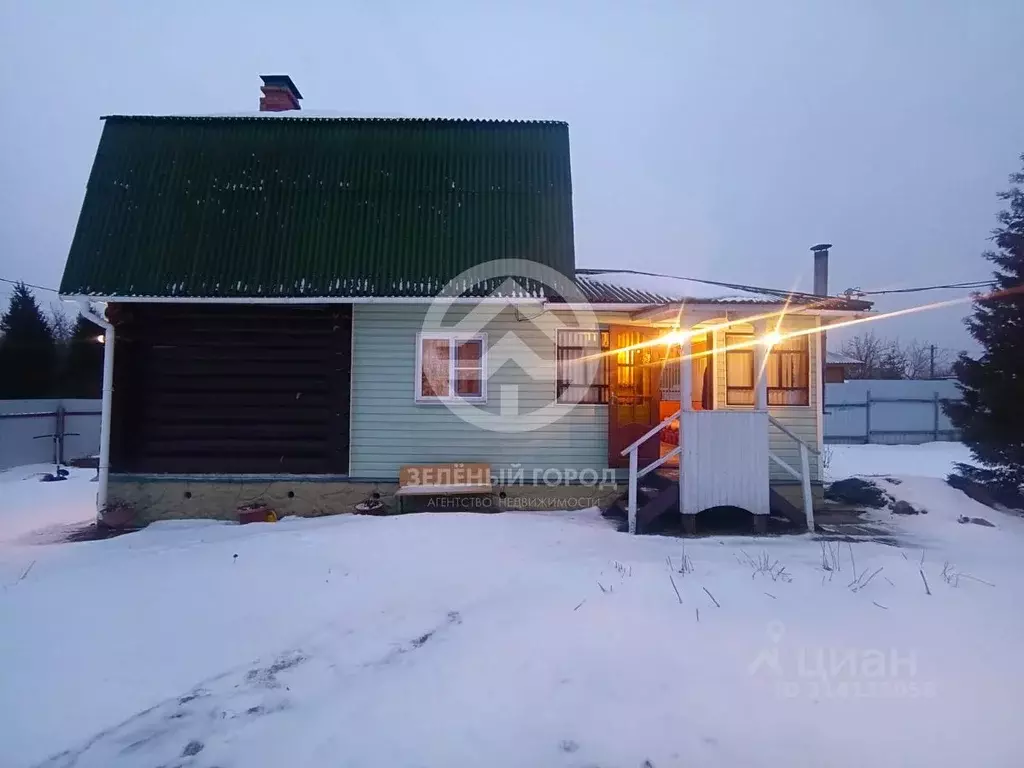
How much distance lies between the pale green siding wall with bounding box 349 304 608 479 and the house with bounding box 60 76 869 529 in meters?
0.03

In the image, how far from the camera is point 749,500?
815 centimetres

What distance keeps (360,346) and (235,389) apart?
75.1 inches

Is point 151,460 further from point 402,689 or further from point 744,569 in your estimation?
point 744,569

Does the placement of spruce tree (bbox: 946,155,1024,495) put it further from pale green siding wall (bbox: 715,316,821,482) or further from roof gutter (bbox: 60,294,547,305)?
roof gutter (bbox: 60,294,547,305)

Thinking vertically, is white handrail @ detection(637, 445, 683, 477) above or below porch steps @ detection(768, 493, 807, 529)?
above

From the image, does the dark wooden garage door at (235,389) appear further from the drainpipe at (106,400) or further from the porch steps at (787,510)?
the porch steps at (787,510)

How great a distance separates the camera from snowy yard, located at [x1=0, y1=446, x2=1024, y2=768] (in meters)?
3.39

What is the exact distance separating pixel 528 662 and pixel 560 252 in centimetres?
632

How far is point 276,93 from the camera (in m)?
11.9

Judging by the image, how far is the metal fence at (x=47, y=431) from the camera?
1552cm

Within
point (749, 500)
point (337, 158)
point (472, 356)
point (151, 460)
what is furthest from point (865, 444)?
point (151, 460)

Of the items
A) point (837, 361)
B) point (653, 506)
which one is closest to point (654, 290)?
point (653, 506)

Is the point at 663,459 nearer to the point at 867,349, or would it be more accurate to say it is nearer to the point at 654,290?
the point at 654,290

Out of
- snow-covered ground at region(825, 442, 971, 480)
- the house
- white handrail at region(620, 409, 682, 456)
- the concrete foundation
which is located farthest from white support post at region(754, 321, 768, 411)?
snow-covered ground at region(825, 442, 971, 480)
